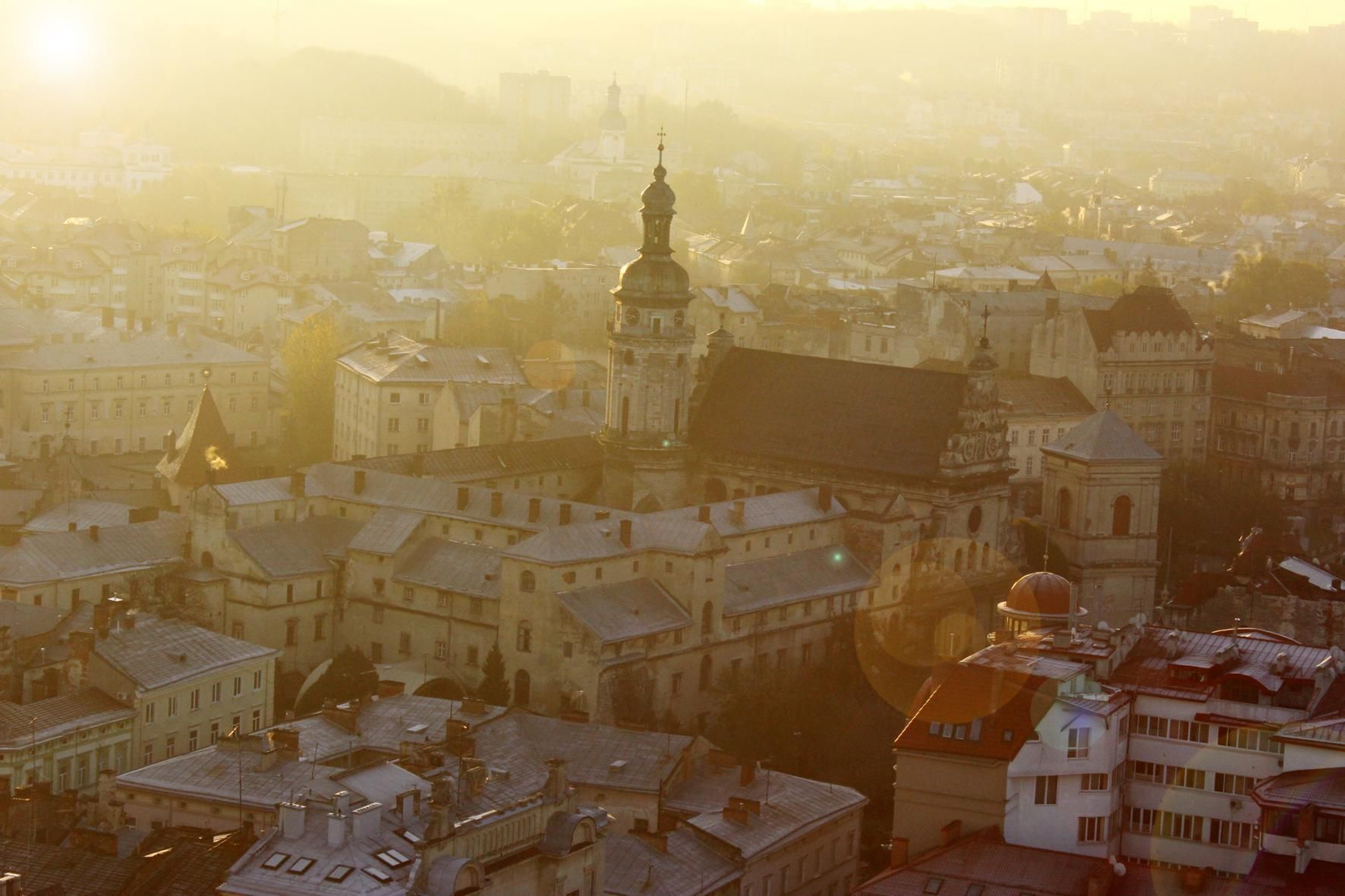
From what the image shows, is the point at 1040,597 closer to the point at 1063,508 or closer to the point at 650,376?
the point at 650,376

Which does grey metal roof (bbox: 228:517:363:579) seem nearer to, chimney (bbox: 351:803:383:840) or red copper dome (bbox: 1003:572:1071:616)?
red copper dome (bbox: 1003:572:1071:616)

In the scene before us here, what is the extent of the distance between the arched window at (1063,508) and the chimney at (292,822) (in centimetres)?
4134

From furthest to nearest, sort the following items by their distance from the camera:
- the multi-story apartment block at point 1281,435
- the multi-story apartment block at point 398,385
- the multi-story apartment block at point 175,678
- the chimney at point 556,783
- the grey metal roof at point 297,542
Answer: the multi-story apartment block at point 1281,435, the multi-story apartment block at point 398,385, the grey metal roof at point 297,542, the multi-story apartment block at point 175,678, the chimney at point 556,783

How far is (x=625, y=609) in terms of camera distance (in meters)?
63.6

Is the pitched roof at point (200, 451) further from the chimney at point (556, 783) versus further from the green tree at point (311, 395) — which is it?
the chimney at point (556, 783)

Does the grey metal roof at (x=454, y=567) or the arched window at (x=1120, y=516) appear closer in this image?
the grey metal roof at (x=454, y=567)

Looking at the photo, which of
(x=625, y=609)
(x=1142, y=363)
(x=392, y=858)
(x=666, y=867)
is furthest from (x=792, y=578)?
(x=1142, y=363)

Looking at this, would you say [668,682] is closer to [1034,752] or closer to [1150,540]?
[1034,752]

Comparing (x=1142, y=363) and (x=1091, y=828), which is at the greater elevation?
(x=1142, y=363)

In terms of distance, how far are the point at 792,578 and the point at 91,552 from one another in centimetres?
1850

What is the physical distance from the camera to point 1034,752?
49.8 meters

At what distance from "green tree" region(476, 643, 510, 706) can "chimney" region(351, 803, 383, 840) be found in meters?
18.5

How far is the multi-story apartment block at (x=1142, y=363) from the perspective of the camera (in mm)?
97125

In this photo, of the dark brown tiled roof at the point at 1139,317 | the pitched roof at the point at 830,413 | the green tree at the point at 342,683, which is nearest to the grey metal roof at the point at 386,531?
the green tree at the point at 342,683
